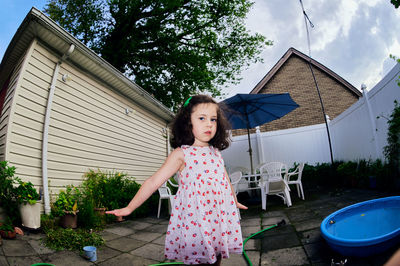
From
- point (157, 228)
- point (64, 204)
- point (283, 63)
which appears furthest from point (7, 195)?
point (283, 63)

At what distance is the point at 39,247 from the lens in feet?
8.94

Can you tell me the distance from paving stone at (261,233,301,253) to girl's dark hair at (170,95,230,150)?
66.5 inches

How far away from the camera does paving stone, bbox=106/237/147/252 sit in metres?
3.07

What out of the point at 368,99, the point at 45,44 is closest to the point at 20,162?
the point at 45,44

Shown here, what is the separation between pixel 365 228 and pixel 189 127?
7.80ft

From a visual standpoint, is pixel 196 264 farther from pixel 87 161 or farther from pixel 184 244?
pixel 87 161

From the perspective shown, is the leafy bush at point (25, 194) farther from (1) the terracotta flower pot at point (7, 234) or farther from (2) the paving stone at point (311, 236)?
(2) the paving stone at point (311, 236)

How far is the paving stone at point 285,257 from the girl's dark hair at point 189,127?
1.44 m

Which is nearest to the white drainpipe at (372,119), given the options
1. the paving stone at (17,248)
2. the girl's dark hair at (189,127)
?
the girl's dark hair at (189,127)

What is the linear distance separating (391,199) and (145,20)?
35.1 ft

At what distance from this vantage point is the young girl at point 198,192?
137cm

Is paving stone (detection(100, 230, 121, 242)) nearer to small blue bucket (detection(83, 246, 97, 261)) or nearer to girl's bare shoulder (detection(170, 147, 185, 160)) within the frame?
small blue bucket (detection(83, 246, 97, 261))

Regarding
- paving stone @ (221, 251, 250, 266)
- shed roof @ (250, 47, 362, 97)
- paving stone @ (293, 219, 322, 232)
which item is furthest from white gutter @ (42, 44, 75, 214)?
shed roof @ (250, 47, 362, 97)

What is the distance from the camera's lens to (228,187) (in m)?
1.61
